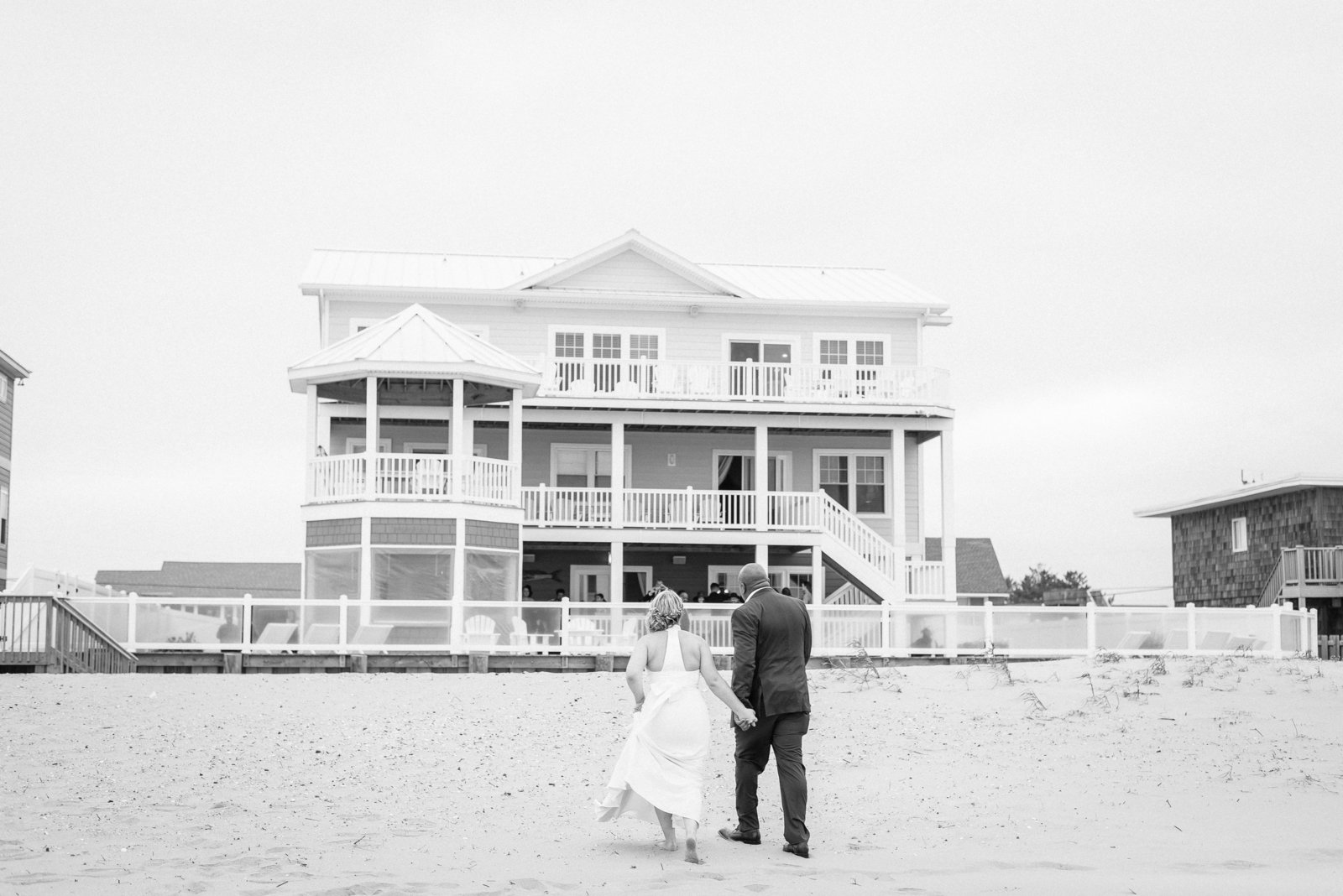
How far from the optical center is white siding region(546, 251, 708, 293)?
107ft

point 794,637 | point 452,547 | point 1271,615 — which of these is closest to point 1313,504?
point 1271,615

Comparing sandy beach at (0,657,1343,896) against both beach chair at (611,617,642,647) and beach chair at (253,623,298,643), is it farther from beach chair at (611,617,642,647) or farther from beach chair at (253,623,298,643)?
beach chair at (611,617,642,647)

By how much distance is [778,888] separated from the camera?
868 centimetres

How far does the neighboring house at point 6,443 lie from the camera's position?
3528 centimetres

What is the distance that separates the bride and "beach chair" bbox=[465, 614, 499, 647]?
13887 mm

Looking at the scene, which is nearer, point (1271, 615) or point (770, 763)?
point (770, 763)

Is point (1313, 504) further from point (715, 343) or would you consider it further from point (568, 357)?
point (568, 357)

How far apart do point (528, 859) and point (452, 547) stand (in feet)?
54.7

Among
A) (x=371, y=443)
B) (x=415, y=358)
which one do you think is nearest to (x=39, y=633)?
(x=371, y=443)

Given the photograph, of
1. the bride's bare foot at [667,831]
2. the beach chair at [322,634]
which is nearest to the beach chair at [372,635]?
the beach chair at [322,634]

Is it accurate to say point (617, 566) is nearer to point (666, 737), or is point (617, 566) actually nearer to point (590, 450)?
point (590, 450)

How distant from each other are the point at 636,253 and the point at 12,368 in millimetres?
15193

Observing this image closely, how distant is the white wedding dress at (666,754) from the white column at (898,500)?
20031 mm

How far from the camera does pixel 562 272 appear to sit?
32344 millimetres
